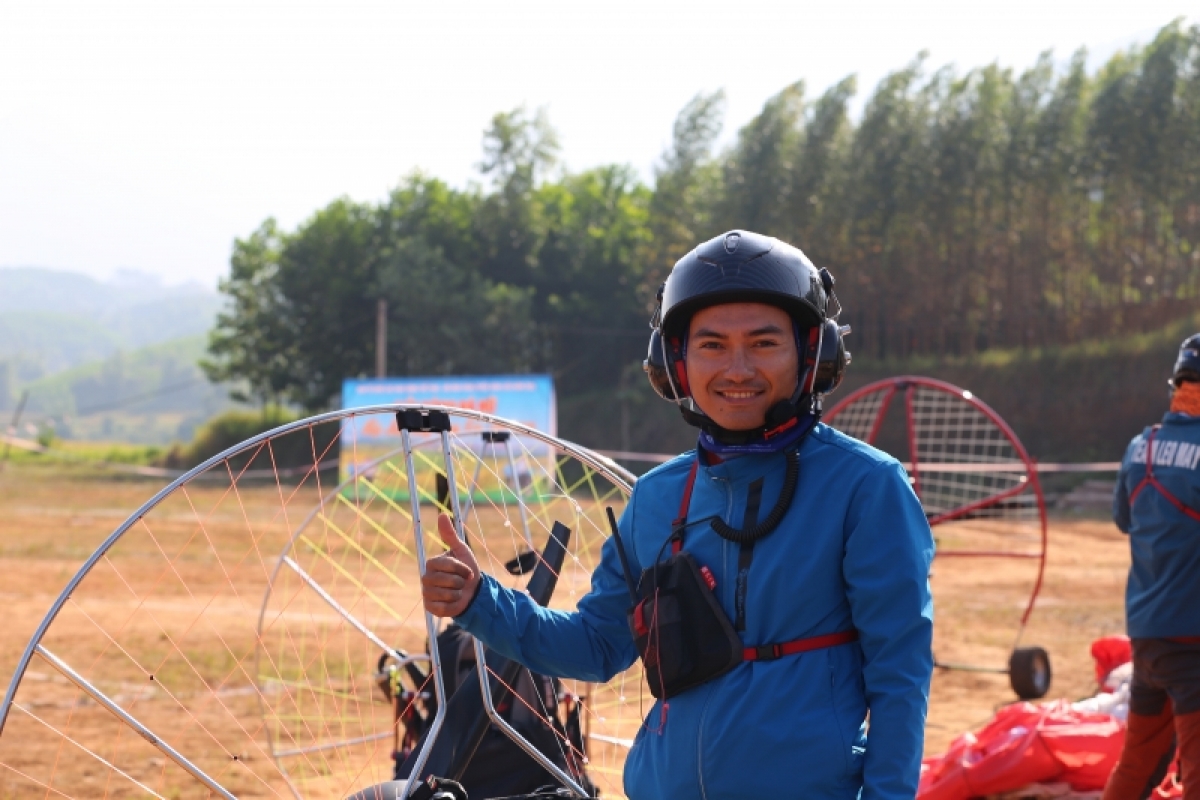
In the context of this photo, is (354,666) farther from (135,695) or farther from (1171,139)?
(1171,139)

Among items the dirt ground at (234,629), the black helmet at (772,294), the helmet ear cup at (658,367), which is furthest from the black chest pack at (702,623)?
the dirt ground at (234,629)

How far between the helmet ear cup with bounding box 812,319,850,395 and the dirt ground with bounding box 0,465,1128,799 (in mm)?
1729

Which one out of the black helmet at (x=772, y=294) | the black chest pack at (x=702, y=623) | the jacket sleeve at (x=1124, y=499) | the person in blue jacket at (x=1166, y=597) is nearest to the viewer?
the black chest pack at (x=702, y=623)

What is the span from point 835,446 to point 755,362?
19 centimetres

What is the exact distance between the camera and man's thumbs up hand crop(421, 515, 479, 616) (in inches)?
96.0

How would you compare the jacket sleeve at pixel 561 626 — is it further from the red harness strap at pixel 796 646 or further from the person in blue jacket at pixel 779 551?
the red harness strap at pixel 796 646

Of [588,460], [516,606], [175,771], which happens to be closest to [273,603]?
[175,771]

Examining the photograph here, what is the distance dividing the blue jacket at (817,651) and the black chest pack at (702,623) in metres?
0.01

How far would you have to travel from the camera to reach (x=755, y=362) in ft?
7.19

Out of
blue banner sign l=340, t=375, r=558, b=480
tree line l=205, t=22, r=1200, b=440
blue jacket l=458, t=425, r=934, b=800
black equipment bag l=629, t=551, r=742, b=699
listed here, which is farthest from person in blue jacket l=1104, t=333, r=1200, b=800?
tree line l=205, t=22, r=1200, b=440

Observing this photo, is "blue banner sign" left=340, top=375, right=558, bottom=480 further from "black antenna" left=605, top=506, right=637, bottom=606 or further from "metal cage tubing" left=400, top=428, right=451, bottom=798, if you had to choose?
"black antenna" left=605, top=506, right=637, bottom=606

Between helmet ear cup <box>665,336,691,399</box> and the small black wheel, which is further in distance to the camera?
the small black wheel

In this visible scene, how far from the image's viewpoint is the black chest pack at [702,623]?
6.76ft

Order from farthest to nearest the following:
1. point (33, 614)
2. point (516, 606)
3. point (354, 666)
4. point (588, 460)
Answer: point (33, 614) < point (354, 666) < point (588, 460) < point (516, 606)
